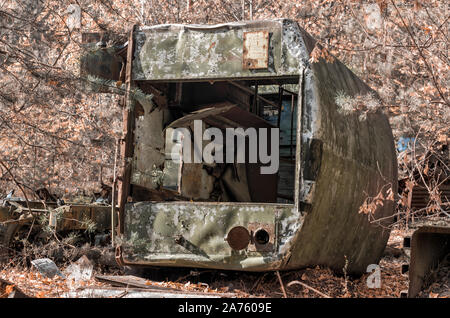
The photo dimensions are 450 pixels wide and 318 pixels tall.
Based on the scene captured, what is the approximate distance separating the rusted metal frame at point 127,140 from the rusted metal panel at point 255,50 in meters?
1.44

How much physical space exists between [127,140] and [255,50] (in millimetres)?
1907

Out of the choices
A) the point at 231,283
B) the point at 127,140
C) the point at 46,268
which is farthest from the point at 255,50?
the point at 46,268

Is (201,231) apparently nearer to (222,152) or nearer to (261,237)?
(261,237)

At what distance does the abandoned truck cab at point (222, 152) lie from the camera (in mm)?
6570

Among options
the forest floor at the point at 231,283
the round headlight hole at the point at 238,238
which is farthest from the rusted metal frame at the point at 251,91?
the forest floor at the point at 231,283

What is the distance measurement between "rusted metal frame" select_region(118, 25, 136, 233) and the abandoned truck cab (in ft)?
0.04

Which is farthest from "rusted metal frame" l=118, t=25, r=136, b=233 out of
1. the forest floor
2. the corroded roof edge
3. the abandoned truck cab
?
the forest floor

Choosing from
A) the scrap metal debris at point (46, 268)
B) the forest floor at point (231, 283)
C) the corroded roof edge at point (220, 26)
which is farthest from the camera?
the scrap metal debris at point (46, 268)

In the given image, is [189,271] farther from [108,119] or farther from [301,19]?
[301,19]

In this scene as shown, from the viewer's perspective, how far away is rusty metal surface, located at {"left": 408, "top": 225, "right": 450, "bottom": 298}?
5312mm

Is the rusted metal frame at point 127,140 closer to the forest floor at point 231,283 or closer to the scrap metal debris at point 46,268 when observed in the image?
the forest floor at point 231,283
